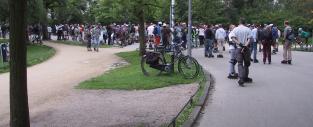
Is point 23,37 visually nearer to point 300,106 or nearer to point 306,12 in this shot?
point 300,106

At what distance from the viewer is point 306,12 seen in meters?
50.0

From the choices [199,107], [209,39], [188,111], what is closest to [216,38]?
[209,39]

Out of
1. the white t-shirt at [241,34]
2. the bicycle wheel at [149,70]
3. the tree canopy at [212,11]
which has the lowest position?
the bicycle wheel at [149,70]

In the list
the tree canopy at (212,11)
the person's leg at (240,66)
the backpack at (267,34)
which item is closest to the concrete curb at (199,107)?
the person's leg at (240,66)

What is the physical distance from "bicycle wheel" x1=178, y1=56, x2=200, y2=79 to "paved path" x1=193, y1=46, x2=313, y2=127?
0.75 metres

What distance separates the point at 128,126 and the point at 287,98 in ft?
15.3

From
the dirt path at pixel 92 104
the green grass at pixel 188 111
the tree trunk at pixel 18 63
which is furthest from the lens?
the dirt path at pixel 92 104

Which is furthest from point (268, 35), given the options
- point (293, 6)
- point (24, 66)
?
→ point (293, 6)

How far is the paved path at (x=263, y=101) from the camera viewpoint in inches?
372

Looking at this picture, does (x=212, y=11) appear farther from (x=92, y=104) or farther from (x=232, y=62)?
(x=92, y=104)

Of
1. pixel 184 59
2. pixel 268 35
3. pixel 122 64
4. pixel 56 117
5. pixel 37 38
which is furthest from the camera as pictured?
pixel 37 38

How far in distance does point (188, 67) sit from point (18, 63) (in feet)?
31.7

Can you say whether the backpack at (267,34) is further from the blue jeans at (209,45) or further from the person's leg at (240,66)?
the person's leg at (240,66)

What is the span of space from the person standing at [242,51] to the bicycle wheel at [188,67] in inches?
63.3
